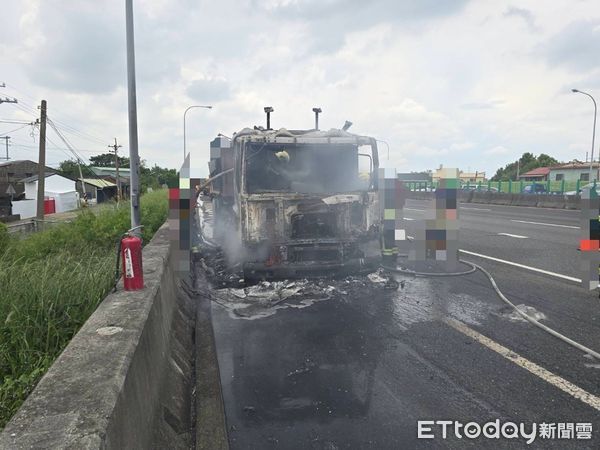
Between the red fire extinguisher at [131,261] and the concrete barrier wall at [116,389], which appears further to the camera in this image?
the red fire extinguisher at [131,261]

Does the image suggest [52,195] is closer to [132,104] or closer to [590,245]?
[132,104]

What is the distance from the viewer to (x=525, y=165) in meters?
86.1

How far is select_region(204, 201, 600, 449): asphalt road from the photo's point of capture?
10.6 feet

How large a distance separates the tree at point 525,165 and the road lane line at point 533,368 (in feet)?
273

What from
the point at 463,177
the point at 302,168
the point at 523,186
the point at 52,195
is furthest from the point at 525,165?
the point at 302,168

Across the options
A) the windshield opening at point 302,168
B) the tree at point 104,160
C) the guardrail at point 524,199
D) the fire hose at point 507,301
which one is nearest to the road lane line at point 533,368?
the fire hose at point 507,301

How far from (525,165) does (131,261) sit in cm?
9464

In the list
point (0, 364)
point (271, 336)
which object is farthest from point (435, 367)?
point (0, 364)

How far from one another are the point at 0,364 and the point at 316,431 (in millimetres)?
2227

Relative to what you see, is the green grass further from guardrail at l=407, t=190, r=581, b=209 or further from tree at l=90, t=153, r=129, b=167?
tree at l=90, t=153, r=129, b=167

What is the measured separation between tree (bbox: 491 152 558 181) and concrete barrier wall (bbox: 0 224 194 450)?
3369 inches

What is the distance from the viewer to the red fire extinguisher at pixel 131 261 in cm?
397

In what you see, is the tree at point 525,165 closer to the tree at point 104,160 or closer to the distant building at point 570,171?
the distant building at point 570,171

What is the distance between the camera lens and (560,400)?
3.49m
